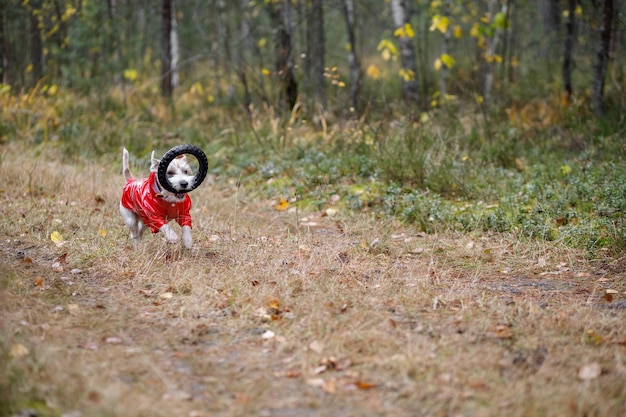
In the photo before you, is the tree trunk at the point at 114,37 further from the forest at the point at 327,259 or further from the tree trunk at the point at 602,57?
the tree trunk at the point at 602,57

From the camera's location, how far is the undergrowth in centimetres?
698

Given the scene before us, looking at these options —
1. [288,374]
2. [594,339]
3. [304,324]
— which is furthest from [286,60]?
[288,374]

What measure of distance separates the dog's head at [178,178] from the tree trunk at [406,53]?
6.94 metres

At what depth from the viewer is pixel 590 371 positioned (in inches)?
138

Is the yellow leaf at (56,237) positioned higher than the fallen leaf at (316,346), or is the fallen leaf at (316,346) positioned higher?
the yellow leaf at (56,237)

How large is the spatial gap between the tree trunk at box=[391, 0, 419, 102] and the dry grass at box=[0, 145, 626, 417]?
6029 millimetres

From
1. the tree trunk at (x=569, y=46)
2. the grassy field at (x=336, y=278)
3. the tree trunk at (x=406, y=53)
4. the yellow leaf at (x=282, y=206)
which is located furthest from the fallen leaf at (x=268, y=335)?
the tree trunk at (x=569, y=46)

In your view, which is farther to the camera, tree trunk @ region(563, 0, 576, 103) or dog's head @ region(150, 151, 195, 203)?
tree trunk @ region(563, 0, 576, 103)

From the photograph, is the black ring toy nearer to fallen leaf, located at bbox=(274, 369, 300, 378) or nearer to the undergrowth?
the undergrowth

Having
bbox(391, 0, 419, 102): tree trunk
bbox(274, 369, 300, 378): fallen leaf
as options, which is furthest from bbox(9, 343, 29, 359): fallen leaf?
bbox(391, 0, 419, 102): tree trunk

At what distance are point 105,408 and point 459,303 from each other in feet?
8.62

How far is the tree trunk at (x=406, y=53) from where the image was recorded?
12.2 meters

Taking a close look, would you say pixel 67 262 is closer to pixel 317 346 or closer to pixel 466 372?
pixel 317 346

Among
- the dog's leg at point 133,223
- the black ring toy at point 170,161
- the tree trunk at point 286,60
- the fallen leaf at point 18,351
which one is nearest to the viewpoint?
the fallen leaf at point 18,351
